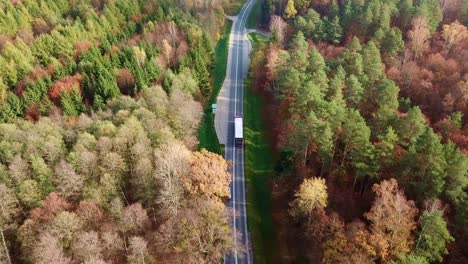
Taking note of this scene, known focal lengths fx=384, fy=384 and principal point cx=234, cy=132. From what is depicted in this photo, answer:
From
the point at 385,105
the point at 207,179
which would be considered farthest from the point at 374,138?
the point at 207,179

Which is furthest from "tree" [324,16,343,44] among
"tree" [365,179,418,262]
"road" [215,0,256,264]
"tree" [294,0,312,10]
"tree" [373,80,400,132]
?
"tree" [365,179,418,262]

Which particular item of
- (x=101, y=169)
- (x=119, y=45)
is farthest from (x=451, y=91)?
(x=119, y=45)

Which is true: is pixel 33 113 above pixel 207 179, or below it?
below

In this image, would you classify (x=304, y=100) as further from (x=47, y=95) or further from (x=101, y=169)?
(x=47, y=95)

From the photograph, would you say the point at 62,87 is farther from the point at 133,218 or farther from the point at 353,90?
the point at 353,90

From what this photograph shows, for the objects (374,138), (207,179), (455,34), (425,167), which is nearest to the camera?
(425,167)

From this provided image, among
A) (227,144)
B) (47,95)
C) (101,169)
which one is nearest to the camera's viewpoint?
(101,169)

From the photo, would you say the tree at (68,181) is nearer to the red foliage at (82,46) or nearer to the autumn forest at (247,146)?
the autumn forest at (247,146)
